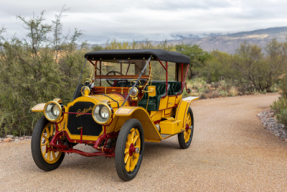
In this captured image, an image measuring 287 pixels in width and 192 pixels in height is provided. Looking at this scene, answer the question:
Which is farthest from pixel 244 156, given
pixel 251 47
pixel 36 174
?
pixel 251 47

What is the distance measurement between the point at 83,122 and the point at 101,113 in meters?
0.47

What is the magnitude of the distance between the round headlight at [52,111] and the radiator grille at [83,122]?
199 millimetres

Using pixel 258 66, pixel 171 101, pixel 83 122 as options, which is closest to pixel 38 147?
pixel 83 122

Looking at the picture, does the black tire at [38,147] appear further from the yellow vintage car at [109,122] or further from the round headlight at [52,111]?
the round headlight at [52,111]

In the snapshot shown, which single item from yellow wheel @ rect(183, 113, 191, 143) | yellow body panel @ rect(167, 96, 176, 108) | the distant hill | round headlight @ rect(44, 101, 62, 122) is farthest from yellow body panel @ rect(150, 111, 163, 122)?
the distant hill

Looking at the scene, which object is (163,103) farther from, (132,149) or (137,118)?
(132,149)

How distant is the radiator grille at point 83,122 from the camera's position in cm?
468

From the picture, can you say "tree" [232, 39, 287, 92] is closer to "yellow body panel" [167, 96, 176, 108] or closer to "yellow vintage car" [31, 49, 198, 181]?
"yellow body panel" [167, 96, 176, 108]

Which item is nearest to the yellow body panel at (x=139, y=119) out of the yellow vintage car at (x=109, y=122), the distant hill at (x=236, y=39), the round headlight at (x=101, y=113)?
the yellow vintage car at (x=109, y=122)

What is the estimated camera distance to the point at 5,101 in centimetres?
791

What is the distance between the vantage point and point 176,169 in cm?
516

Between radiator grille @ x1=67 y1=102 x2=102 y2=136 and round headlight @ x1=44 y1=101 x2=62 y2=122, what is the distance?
20 centimetres

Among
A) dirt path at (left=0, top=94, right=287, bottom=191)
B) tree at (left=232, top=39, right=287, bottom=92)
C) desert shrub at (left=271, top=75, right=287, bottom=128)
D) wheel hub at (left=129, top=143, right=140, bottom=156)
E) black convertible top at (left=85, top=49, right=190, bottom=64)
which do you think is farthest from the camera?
tree at (left=232, top=39, right=287, bottom=92)

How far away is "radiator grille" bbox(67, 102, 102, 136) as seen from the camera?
4.68 metres
